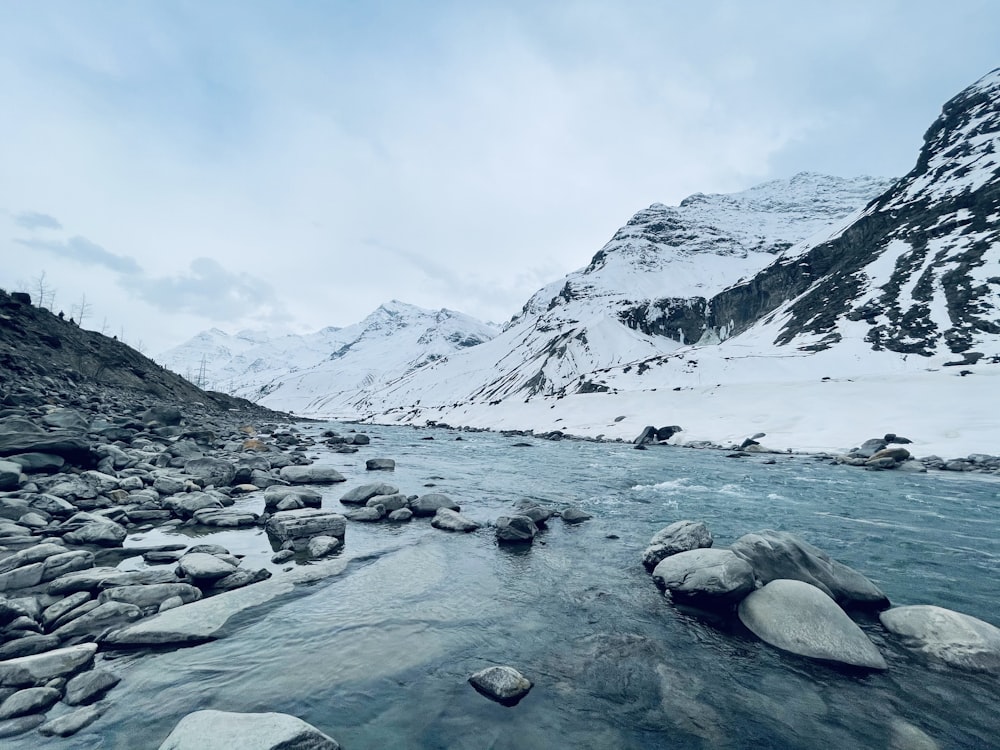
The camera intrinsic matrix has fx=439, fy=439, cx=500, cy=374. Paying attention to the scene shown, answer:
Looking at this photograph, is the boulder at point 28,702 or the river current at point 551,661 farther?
the river current at point 551,661

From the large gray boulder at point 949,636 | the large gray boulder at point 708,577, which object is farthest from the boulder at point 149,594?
the large gray boulder at point 949,636

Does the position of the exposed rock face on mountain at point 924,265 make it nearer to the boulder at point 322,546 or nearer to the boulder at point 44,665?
the boulder at point 322,546

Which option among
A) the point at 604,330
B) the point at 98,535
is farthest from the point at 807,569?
the point at 604,330

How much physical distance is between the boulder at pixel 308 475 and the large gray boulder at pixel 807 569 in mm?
16527

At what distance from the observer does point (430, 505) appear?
581 inches

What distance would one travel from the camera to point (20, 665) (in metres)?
4.91

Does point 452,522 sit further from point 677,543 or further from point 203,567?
point 203,567

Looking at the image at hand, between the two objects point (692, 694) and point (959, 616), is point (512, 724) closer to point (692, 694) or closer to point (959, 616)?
point (692, 694)

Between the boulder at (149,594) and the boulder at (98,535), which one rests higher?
the boulder at (98,535)

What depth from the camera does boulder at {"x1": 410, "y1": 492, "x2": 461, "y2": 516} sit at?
14625 millimetres

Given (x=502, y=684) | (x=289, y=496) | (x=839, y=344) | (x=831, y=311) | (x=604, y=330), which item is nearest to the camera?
(x=502, y=684)

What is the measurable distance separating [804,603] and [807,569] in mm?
1469

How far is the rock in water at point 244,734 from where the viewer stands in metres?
3.87

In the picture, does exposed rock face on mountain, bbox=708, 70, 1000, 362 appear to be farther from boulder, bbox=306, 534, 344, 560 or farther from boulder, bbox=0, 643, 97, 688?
boulder, bbox=0, 643, 97, 688
